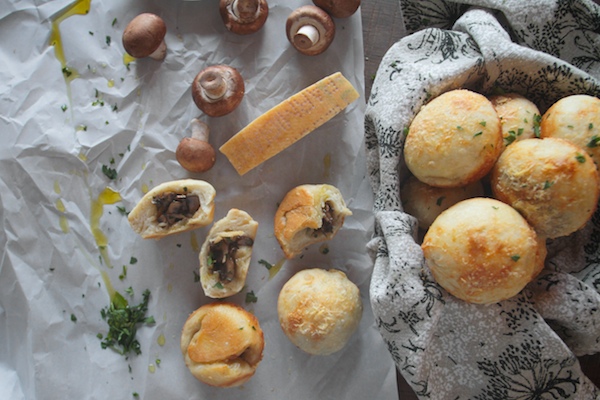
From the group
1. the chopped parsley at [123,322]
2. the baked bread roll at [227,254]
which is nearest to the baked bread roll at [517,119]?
the baked bread roll at [227,254]

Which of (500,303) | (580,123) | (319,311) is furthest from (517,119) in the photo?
(319,311)

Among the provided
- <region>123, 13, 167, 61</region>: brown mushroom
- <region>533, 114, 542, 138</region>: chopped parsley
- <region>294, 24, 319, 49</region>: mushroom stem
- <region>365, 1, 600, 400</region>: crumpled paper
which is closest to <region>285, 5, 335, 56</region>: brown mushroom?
<region>294, 24, 319, 49</region>: mushroom stem

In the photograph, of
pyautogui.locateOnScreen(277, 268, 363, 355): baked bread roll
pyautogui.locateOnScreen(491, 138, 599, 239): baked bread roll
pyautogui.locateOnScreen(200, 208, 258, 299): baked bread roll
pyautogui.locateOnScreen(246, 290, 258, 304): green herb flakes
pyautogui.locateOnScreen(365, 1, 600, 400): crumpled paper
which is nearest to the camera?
pyautogui.locateOnScreen(491, 138, 599, 239): baked bread roll

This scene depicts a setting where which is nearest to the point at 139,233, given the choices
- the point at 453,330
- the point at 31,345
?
the point at 31,345

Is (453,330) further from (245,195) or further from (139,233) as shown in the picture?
(139,233)

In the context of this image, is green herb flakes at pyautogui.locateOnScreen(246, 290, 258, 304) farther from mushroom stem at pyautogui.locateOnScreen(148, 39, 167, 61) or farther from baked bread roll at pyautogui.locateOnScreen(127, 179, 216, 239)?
mushroom stem at pyautogui.locateOnScreen(148, 39, 167, 61)
